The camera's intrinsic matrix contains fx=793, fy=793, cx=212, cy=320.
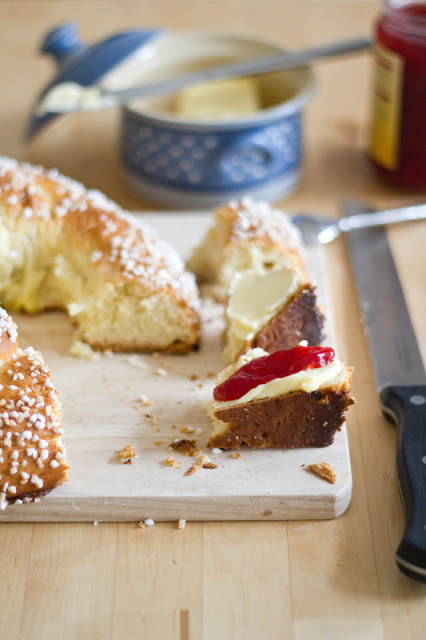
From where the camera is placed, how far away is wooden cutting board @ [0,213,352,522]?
67.2 inches

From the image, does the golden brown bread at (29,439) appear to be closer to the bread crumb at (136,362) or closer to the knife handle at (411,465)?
the bread crumb at (136,362)

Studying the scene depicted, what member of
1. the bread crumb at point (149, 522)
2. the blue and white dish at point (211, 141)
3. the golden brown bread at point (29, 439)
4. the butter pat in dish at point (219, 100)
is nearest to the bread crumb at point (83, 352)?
the golden brown bread at point (29, 439)

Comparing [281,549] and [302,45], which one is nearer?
[281,549]

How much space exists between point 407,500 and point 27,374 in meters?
0.88

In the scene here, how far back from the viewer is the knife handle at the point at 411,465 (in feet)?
5.05

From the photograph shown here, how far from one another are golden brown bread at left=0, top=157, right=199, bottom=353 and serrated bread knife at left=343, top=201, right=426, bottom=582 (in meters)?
0.52

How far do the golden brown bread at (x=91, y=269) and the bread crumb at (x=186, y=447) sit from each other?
39 cm

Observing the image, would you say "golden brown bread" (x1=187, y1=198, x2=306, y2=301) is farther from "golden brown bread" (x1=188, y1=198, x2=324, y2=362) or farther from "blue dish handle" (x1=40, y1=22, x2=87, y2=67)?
"blue dish handle" (x1=40, y1=22, x2=87, y2=67)

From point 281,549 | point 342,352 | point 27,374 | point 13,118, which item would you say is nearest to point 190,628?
point 281,549

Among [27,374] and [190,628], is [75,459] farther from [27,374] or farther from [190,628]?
[190,628]

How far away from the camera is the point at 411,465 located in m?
1.71

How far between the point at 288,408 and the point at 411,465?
0.95 ft

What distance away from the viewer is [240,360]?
1.87 meters

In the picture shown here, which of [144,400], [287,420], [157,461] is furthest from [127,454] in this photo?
[287,420]
